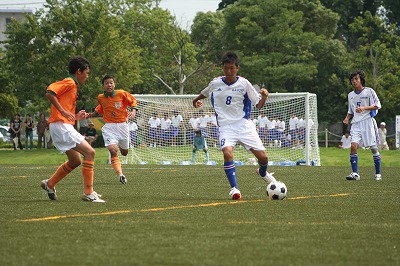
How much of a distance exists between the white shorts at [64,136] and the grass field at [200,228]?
0.78 metres

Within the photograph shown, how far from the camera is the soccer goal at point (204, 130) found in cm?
3244

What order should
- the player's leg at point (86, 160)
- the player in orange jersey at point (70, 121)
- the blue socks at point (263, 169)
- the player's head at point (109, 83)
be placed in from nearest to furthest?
1. the player in orange jersey at point (70, 121)
2. the player's leg at point (86, 160)
3. the blue socks at point (263, 169)
4. the player's head at point (109, 83)

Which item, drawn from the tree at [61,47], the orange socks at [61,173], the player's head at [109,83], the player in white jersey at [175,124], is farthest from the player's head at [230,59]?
the tree at [61,47]

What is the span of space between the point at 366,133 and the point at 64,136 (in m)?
8.68

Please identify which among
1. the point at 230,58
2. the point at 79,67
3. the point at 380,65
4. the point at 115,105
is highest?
the point at 380,65

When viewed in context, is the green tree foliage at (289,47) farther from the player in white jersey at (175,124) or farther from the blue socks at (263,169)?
the blue socks at (263,169)

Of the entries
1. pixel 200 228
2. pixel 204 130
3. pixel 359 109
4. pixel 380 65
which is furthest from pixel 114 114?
pixel 380 65

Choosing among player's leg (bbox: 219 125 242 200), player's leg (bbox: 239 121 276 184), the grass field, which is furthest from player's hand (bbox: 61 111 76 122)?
player's leg (bbox: 239 121 276 184)

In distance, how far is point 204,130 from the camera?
34656 mm

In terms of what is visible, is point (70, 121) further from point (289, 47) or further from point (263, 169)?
point (289, 47)

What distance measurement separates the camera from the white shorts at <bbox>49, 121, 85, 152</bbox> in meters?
11.8

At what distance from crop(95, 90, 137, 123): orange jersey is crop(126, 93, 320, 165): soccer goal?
1400 cm

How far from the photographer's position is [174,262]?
6.50 meters

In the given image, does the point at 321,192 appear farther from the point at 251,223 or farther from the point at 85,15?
the point at 85,15
